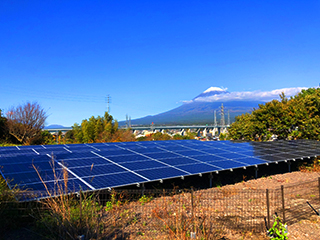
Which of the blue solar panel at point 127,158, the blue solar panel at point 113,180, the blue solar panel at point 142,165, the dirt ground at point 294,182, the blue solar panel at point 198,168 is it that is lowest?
the dirt ground at point 294,182

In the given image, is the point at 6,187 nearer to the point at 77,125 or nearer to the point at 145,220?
the point at 145,220

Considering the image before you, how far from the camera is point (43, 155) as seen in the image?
13.8m

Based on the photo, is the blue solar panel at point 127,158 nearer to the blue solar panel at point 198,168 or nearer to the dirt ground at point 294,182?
the blue solar panel at point 198,168

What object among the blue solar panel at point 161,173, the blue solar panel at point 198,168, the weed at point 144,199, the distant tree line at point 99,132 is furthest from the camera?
the distant tree line at point 99,132

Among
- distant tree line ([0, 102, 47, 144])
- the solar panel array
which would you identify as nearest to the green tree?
distant tree line ([0, 102, 47, 144])

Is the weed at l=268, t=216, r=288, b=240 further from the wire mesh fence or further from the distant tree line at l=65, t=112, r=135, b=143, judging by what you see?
the distant tree line at l=65, t=112, r=135, b=143

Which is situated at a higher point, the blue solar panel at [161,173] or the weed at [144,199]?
the blue solar panel at [161,173]

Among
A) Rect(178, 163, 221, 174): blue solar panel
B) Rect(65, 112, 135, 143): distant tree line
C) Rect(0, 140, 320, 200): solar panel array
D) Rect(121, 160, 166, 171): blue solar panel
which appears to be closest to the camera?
Rect(0, 140, 320, 200): solar panel array

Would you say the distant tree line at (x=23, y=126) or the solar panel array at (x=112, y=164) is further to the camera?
the distant tree line at (x=23, y=126)

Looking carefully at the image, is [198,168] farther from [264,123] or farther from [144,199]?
[264,123]

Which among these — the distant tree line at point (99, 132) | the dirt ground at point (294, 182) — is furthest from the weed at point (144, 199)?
the distant tree line at point (99, 132)

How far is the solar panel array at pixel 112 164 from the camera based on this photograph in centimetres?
984

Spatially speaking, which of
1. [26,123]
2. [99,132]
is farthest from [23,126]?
[99,132]

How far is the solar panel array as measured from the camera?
9836 millimetres
